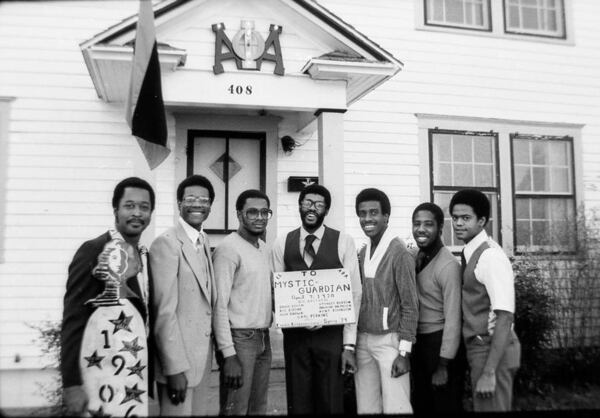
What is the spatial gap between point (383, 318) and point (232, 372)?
1145 mm

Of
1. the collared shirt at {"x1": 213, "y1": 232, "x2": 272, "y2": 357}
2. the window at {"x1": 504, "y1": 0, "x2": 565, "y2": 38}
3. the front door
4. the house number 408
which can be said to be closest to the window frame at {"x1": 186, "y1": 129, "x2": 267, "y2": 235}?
the front door

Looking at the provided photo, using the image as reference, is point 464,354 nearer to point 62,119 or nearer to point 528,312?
point 528,312

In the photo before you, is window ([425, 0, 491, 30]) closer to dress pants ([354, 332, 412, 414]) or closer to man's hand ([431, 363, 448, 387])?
dress pants ([354, 332, 412, 414])

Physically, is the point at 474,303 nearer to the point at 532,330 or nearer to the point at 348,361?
the point at 348,361

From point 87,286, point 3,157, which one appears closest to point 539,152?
point 87,286

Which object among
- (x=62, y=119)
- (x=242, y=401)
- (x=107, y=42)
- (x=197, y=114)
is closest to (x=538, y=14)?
(x=197, y=114)

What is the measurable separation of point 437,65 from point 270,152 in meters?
3.06

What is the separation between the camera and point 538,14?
30.0ft

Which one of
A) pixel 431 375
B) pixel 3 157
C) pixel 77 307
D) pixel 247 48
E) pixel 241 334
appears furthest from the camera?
pixel 3 157

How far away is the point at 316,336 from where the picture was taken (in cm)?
388

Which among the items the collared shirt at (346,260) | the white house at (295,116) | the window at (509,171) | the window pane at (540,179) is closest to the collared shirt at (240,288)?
the collared shirt at (346,260)

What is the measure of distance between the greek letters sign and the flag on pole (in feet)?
4.83

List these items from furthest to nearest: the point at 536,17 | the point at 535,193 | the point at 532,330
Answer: the point at 536,17 → the point at 535,193 → the point at 532,330

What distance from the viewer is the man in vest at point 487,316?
340 centimetres
